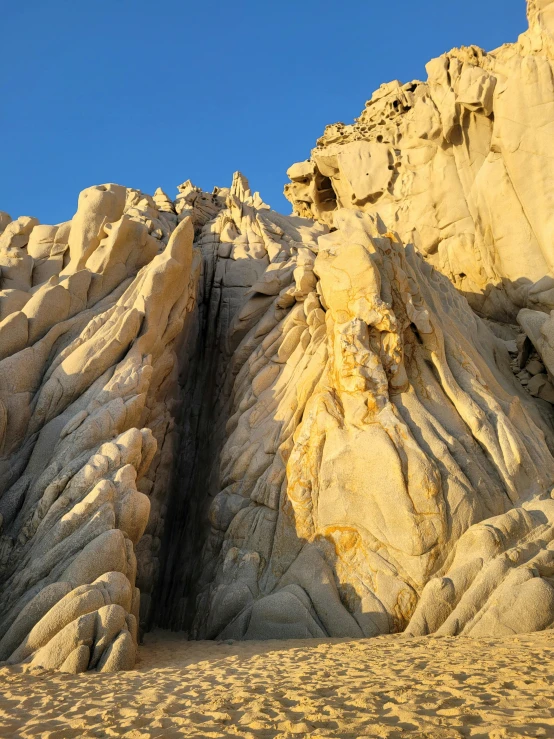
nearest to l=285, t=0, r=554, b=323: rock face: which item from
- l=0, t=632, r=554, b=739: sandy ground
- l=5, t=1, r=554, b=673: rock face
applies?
l=5, t=1, r=554, b=673: rock face

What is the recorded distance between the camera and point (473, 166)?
23500 mm

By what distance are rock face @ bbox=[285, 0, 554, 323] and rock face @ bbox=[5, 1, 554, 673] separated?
12 centimetres

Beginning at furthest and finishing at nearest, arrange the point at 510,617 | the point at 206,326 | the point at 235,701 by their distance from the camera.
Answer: the point at 206,326, the point at 510,617, the point at 235,701

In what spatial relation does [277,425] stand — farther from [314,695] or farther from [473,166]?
[473,166]

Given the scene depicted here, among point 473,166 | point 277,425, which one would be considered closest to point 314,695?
point 277,425

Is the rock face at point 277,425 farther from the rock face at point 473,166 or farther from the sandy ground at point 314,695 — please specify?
the sandy ground at point 314,695

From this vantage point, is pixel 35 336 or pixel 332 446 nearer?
pixel 332 446

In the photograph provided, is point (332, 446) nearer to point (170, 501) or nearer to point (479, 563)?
point (479, 563)

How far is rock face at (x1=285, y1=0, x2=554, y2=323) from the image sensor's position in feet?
66.5

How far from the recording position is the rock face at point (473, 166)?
66.5ft

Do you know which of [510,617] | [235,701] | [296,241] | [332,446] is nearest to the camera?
[235,701]

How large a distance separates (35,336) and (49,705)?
951 cm

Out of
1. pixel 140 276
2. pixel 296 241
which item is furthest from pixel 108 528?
pixel 296 241

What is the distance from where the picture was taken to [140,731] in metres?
5.99
